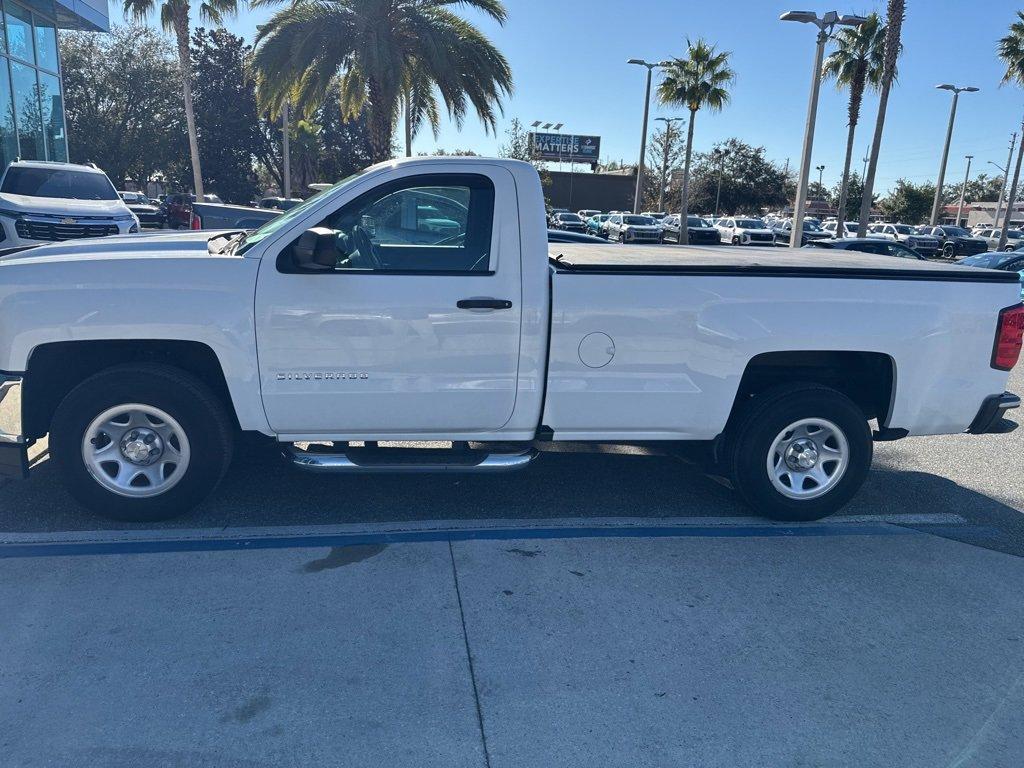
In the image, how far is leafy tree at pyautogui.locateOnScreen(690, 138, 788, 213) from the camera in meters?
63.2

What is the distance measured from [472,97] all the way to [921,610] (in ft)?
53.3

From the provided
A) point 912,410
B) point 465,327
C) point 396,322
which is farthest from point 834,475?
point 396,322

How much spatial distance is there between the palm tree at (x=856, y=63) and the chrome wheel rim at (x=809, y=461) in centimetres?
3087

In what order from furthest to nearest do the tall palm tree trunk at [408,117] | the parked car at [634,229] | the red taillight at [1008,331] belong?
the parked car at [634,229], the tall palm tree trunk at [408,117], the red taillight at [1008,331]

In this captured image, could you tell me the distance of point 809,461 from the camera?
4859mm

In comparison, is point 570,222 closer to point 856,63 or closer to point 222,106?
point 856,63

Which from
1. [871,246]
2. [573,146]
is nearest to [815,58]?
[871,246]

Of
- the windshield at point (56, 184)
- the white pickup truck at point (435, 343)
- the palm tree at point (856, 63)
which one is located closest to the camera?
the white pickup truck at point (435, 343)

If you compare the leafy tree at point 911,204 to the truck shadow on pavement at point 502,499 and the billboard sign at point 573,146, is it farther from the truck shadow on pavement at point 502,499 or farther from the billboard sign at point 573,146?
the truck shadow on pavement at point 502,499

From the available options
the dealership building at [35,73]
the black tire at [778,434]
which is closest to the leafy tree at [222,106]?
the dealership building at [35,73]

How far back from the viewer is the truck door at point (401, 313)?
14.0 feet

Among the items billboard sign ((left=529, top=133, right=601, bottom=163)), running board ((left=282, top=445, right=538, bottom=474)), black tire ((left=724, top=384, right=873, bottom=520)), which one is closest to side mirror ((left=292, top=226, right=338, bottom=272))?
running board ((left=282, top=445, right=538, bottom=474))

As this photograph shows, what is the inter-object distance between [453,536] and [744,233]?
36.6 metres

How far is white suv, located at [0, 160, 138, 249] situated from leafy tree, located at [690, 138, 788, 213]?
55297 mm
